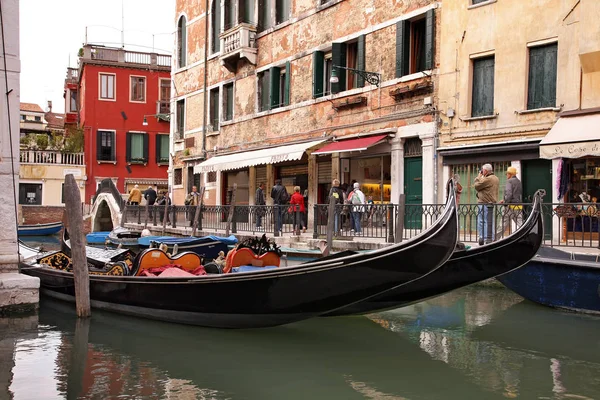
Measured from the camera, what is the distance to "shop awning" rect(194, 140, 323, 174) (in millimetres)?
14008

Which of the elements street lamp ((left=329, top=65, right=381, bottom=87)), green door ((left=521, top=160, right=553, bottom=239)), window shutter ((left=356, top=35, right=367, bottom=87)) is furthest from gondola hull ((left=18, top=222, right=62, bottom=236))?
green door ((left=521, top=160, right=553, bottom=239))

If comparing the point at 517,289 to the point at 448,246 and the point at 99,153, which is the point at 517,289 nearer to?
the point at 448,246

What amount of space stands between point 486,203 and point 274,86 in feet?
25.8

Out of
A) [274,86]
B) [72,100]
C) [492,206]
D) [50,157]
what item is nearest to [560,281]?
[492,206]

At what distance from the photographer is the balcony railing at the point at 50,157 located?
1056 inches

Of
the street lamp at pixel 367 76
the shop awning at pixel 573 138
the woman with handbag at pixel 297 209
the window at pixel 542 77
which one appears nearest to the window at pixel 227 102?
the street lamp at pixel 367 76

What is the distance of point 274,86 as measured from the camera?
616 inches

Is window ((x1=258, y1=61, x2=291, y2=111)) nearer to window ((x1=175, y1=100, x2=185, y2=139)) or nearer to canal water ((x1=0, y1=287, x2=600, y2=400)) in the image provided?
window ((x1=175, y1=100, x2=185, y2=139))

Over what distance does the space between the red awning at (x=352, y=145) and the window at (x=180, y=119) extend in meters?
7.96

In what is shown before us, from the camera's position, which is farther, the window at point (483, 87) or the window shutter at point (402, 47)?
the window shutter at point (402, 47)

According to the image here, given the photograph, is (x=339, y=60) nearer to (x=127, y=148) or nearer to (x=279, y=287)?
(x=279, y=287)

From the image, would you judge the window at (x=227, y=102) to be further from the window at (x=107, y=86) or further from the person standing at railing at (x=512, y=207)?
the window at (x=107, y=86)

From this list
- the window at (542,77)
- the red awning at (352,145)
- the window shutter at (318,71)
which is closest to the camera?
the window at (542,77)

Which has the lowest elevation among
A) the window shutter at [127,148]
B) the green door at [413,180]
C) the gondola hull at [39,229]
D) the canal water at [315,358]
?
the gondola hull at [39,229]
